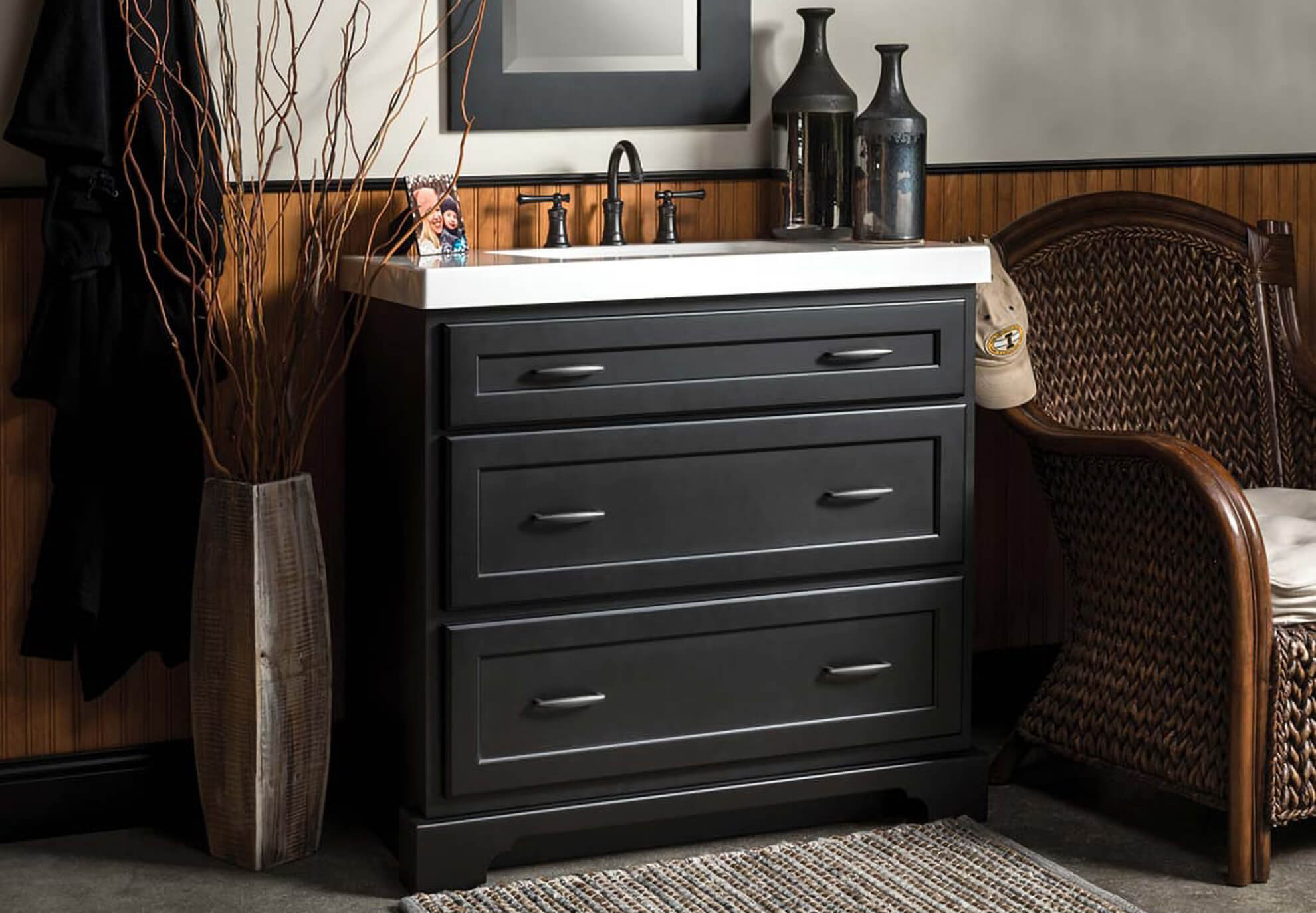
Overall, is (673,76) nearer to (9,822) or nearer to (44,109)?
(44,109)

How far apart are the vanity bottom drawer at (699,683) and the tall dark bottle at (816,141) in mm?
684

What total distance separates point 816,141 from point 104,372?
1.25m

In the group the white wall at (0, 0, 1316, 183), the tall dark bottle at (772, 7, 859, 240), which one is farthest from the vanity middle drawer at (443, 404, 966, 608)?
the white wall at (0, 0, 1316, 183)

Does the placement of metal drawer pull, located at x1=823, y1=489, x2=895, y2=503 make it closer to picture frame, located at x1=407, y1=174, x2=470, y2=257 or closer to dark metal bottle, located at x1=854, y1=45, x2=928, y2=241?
dark metal bottle, located at x1=854, y1=45, x2=928, y2=241

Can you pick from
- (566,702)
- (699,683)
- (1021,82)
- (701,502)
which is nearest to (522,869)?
(566,702)

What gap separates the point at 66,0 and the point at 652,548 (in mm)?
1158

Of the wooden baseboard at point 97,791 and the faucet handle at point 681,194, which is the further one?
the faucet handle at point 681,194

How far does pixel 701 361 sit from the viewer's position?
271 cm

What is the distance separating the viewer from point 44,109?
2.62 meters

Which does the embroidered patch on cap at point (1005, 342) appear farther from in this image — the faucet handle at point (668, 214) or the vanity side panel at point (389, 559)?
the vanity side panel at point (389, 559)

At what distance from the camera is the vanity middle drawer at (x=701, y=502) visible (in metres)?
2.64

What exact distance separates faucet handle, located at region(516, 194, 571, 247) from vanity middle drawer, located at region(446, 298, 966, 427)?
429 mm

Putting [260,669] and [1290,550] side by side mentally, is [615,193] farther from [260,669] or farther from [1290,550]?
[1290,550]

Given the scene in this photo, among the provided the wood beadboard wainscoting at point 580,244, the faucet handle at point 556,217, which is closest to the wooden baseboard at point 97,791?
the wood beadboard wainscoting at point 580,244
